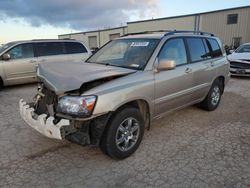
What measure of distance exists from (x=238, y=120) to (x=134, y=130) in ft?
8.81

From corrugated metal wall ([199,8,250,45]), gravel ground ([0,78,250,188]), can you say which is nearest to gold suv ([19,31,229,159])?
gravel ground ([0,78,250,188])

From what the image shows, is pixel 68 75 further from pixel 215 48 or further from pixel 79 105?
pixel 215 48

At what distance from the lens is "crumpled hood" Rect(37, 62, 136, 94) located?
274 cm

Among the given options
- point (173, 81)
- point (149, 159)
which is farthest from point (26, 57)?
point (149, 159)

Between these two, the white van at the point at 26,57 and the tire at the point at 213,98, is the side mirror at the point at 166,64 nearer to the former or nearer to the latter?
the tire at the point at 213,98

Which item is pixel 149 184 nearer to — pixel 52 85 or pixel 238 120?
pixel 52 85

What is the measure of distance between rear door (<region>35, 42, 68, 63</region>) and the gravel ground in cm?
392

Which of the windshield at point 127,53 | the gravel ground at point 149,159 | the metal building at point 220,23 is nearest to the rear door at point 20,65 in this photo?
the gravel ground at point 149,159

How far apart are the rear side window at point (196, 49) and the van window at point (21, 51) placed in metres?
5.83

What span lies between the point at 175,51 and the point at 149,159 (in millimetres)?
1945

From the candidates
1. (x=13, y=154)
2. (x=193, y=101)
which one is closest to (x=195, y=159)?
(x=193, y=101)

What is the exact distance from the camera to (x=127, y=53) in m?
3.96

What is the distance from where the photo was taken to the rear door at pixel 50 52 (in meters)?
8.09

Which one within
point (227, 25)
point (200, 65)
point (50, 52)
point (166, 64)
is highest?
point (227, 25)
